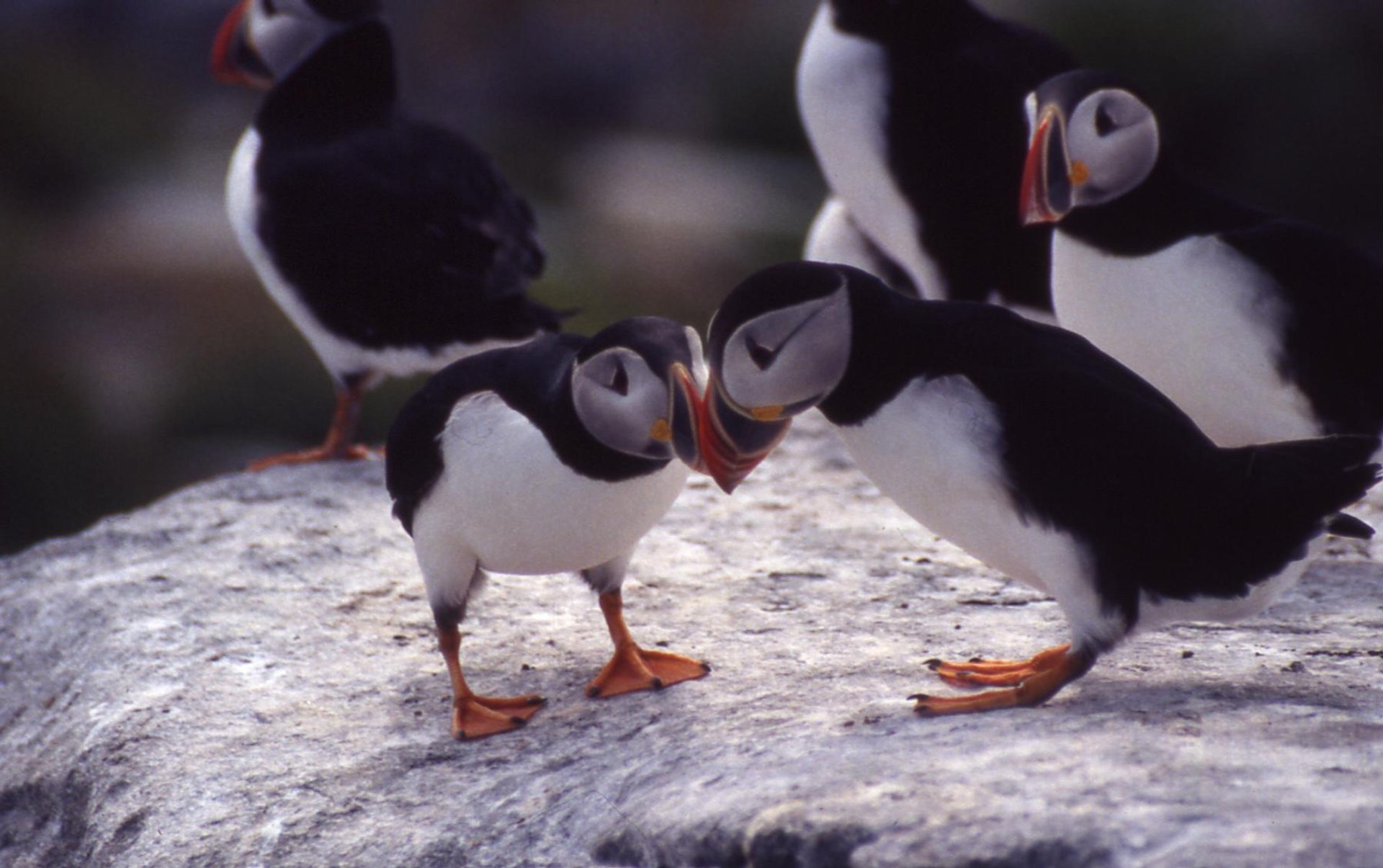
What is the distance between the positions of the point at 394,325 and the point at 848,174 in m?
1.43

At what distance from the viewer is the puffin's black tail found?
9.07 feet

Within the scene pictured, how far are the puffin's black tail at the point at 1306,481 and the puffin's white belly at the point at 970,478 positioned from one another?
1.02 feet

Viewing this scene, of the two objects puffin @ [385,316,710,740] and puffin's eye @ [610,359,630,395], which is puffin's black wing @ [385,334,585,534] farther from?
puffin's eye @ [610,359,630,395]

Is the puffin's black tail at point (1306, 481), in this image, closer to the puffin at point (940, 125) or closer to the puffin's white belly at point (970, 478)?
the puffin's white belly at point (970, 478)

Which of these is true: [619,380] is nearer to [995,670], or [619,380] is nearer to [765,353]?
[765,353]

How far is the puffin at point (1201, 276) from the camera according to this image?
3594 millimetres

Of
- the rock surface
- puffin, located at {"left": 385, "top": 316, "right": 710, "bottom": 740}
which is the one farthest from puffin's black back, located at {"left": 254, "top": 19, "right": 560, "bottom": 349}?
puffin, located at {"left": 385, "top": 316, "right": 710, "bottom": 740}

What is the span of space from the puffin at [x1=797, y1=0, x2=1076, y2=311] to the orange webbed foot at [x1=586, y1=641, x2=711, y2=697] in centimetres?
196

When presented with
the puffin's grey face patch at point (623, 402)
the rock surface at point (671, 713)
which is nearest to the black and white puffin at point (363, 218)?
the rock surface at point (671, 713)

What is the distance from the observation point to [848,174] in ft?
16.2

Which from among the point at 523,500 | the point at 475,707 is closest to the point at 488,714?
the point at 475,707

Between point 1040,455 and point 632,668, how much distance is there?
0.95m

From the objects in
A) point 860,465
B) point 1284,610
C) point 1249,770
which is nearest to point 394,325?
point 860,465

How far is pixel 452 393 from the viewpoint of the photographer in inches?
125
